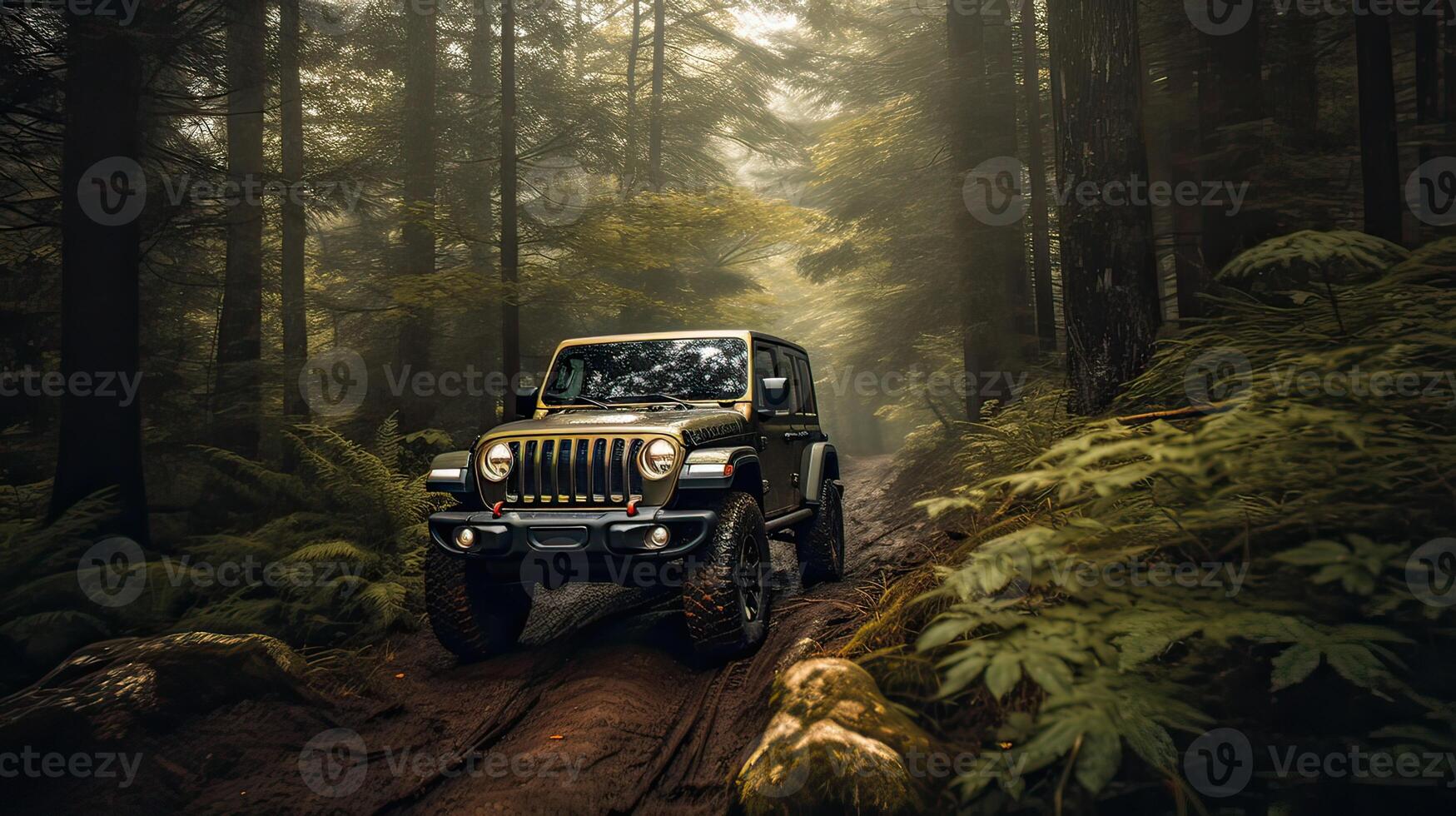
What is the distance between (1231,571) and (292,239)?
48.2 feet

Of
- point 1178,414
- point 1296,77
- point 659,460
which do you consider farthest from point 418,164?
point 1178,414

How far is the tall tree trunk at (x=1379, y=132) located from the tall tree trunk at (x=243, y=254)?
465 inches

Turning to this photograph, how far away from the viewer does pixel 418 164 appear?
14031 mm

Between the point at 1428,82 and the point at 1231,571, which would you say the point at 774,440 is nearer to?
the point at 1231,571

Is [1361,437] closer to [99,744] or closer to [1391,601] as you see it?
[1391,601]

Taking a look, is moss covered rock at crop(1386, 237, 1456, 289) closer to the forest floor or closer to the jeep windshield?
the forest floor

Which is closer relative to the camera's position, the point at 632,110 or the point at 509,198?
the point at 509,198

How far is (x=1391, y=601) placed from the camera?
2.57m

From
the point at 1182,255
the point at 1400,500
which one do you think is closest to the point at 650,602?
the point at 1400,500

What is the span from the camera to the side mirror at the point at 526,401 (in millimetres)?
6484

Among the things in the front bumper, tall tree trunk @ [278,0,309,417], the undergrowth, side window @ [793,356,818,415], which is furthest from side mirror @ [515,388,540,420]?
tall tree trunk @ [278,0,309,417]

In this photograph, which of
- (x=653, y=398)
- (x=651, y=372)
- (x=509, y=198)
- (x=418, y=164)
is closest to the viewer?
(x=653, y=398)

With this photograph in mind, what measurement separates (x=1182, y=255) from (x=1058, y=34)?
5311mm

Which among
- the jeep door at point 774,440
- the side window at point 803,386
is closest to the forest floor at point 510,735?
the jeep door at point 774,440
